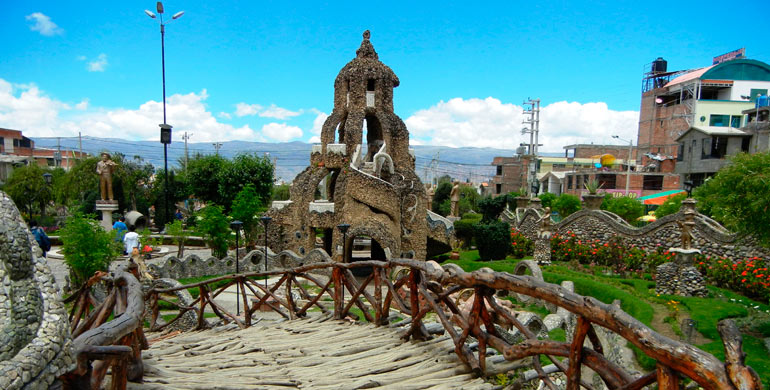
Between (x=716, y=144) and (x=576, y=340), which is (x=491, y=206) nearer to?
(x=716, y=144)

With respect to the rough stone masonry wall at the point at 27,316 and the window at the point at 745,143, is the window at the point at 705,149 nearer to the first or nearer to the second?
the window at the point at 745,143

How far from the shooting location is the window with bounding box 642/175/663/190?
131 ft

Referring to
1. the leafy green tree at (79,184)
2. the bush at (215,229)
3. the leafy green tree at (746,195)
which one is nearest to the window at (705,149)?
the leafy green tree at (746,195)

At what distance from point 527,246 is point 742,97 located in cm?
3228

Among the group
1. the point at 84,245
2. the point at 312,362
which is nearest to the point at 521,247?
the point at 84,245

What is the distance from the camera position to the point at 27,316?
275 cm

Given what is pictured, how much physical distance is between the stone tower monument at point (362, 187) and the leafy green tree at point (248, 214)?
5.23ft

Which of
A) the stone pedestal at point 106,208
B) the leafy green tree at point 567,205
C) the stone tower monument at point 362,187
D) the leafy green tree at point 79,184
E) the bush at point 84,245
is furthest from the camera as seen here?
the leafy green tree at point 567,205

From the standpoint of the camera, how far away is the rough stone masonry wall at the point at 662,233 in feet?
47.9

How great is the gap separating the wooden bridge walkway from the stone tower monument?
11820mm

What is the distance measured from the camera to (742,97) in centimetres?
4003

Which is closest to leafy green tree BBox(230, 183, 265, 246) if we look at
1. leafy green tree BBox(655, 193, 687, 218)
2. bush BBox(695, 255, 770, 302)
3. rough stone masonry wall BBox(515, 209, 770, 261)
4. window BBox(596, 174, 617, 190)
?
rough stone masonry wall BBox(515, 209, 770, 261)

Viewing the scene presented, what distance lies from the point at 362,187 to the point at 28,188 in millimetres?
24160

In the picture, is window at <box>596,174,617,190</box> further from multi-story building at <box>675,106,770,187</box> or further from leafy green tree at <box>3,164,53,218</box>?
leafy green tree at <box>3,164,53,218</box>
